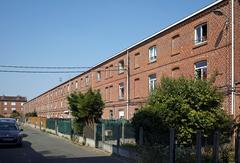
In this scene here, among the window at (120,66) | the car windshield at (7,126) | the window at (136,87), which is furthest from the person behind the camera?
the window at (120,66)

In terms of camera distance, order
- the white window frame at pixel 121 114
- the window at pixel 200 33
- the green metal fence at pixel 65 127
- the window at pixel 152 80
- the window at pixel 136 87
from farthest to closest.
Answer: the white window frame at pixel 121 114, the window at pixel 136 87, the window at pixel 152 80, the green metal fence at pixel 65 127, the window at pixel 200 33

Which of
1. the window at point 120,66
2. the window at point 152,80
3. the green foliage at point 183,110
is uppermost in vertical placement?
the window at point 120,66

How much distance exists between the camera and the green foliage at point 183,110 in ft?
59.5

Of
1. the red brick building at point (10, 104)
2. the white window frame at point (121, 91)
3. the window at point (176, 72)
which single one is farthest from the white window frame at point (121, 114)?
the red brick building at point (10, 104)

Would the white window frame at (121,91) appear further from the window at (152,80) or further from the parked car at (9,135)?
the parked car at (9,135)

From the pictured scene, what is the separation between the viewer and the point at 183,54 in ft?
97.3

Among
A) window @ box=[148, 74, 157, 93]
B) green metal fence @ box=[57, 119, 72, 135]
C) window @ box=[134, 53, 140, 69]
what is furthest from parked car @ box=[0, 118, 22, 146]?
window @ box=[134, 53, 140, 69]

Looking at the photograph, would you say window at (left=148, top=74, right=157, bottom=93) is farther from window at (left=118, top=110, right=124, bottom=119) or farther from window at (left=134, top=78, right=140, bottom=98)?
window at (left=118, top=110, right=124, bottom=119)

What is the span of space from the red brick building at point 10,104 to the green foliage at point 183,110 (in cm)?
14353

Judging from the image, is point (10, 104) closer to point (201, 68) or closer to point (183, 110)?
point (201, 68)

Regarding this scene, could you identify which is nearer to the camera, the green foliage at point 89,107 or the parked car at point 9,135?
the parked car at point 9,135

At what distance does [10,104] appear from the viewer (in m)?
160

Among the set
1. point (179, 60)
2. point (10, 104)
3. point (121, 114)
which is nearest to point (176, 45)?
point (179, 60)

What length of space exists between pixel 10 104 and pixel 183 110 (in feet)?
488
